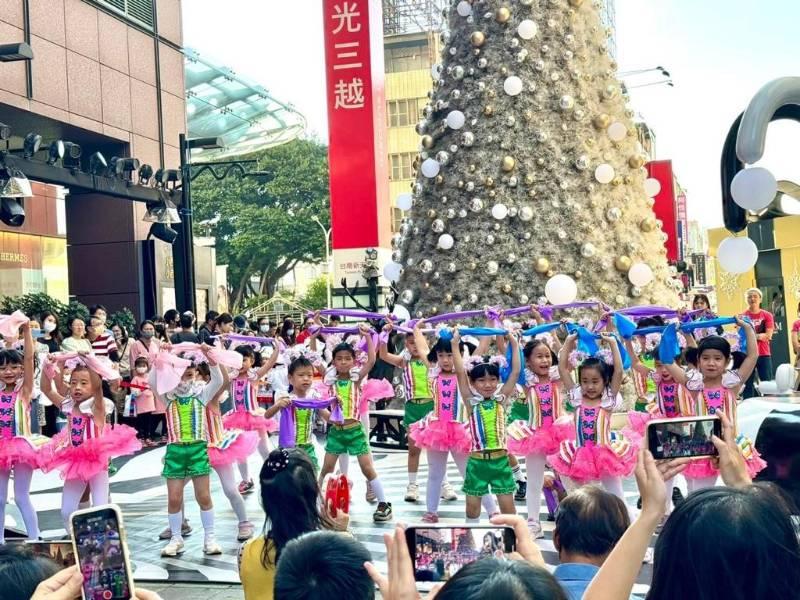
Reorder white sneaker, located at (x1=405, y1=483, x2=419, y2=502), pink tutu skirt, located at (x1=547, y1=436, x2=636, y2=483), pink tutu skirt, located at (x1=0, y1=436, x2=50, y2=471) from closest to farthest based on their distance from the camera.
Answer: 1. pink tutu skirt, located at (x1=547, y1=436, x2=636, y2=483)
2. pink tutu skirt, located at (x1=0, y1=436, x2=50, y2=471)
3. white sneaker, located at (x1=405, y1=483, x2=419, y2=502)

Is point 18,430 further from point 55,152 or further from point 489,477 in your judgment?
point 55,152

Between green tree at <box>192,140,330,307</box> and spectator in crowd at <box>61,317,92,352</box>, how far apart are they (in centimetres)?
3390

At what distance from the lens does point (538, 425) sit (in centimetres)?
819

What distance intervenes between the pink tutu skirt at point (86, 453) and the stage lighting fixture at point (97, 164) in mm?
9034

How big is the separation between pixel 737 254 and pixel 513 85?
5.20 meters

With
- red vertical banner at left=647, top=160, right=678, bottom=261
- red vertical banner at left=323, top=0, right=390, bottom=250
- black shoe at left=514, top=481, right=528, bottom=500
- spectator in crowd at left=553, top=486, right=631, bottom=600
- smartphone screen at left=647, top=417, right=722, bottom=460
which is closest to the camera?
smartphone screen at left=647, top=417, right=722, bottom=460

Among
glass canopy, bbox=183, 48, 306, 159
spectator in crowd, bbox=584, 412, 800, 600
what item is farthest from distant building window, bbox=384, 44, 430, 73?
spectator in crowd, bbox=584, 412, 800, 600

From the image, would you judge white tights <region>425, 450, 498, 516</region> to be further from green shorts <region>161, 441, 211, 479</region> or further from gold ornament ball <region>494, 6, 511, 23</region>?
gold ornament ball <region>494, 6, 511, 23</region>

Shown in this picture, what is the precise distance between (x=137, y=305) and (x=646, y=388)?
14.6 meters

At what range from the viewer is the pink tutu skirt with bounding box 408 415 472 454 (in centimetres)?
844

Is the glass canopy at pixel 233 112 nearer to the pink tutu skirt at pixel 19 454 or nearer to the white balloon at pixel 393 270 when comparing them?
the white balloon at pixel 393 270

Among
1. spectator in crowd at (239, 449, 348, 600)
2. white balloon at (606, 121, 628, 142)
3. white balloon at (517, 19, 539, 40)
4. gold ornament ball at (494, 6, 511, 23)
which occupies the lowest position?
spectator in crowd at (239, 449, 348, 600)

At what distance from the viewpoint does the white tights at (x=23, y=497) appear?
7.77 metres

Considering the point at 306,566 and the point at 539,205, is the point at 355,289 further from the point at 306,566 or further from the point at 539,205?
the point at 306,566
